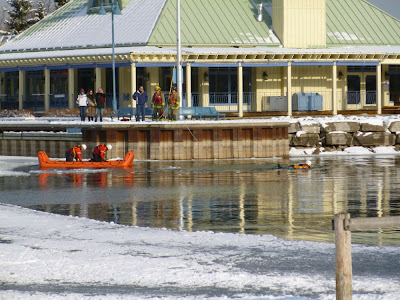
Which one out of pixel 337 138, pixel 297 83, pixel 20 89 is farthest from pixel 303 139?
pixel 20 89

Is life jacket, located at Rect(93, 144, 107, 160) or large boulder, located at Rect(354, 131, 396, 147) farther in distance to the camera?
large boulder, located at Rect(354, 131, 396, 147)

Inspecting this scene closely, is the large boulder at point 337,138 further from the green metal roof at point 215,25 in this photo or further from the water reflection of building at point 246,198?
→ the green metal roof at point 215,25

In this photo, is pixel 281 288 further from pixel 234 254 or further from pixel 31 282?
pixel 31 282

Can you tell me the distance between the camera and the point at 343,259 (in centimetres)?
865

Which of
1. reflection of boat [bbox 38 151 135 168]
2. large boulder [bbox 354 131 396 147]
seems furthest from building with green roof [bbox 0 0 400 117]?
reflection of boat [bbox 38 151 135 168]

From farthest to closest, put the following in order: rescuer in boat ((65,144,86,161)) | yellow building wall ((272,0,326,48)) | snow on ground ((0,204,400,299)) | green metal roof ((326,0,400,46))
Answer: green metal roof ((326,0,400,46))
yellow building wall ((272,0,326,48))
rescuer in boat ((65,144,86,161))
snow on ground ((0,204,400,299))

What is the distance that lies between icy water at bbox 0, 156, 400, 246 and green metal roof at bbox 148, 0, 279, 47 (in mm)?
16423

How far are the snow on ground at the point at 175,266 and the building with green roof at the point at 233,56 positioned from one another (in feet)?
105

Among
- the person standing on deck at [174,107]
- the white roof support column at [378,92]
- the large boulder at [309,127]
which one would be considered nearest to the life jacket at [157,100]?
the person standing on deck at [174,107]

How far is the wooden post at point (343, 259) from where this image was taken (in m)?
8.60

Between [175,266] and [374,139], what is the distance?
29.7 metres

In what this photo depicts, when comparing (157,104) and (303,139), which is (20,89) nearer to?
(157,104)

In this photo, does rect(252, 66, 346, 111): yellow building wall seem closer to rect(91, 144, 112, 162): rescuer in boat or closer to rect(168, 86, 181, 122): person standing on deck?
rect(168, 86, 181, 122): person standing on deck

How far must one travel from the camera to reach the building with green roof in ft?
158
